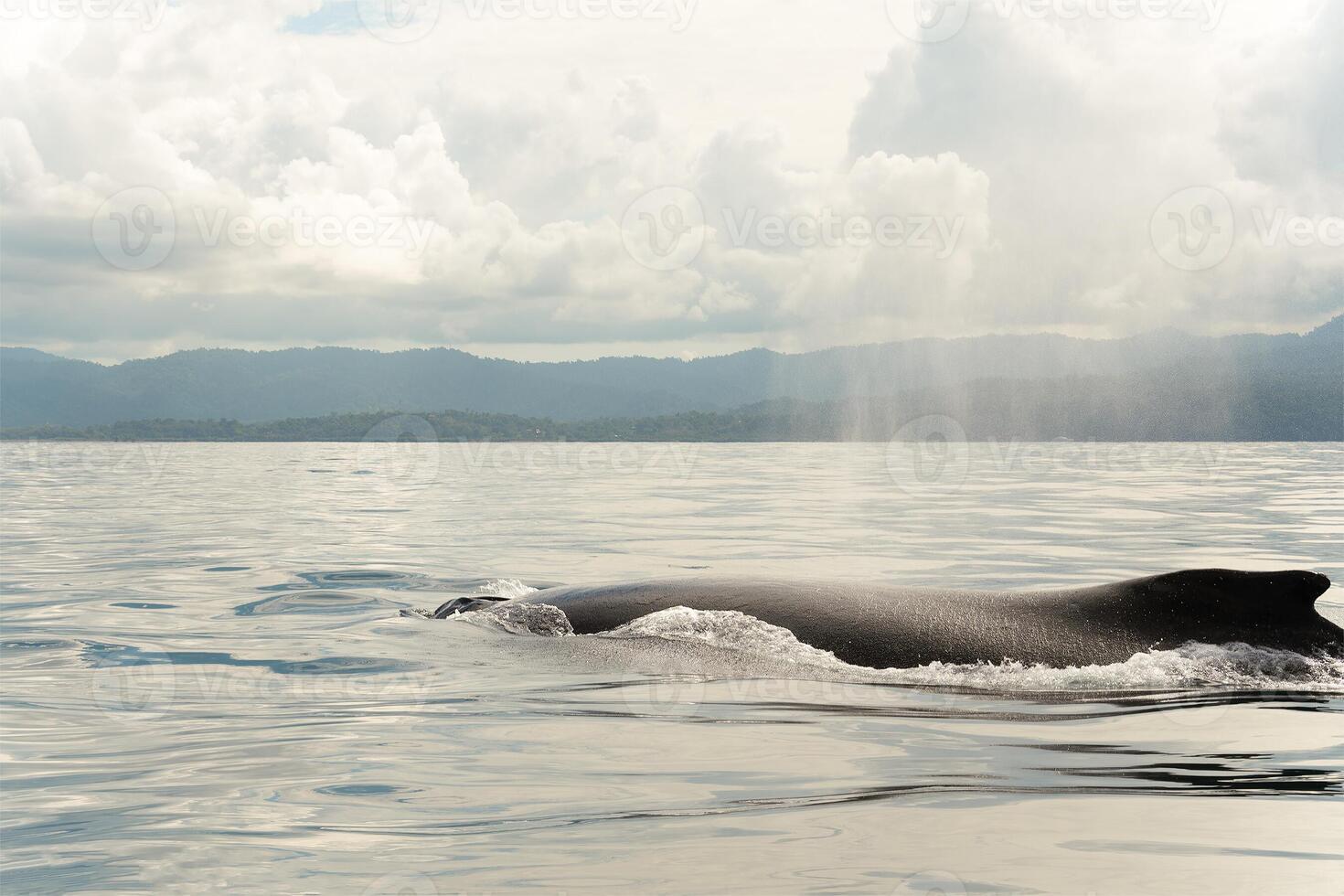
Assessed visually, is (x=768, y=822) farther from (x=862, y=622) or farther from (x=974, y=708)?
(x=862, y=622)

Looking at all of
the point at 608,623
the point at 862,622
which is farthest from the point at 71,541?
the point at 862,622

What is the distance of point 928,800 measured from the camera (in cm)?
666

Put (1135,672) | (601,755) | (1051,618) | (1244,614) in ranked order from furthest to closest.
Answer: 1. (1051,618)
2. (1244,614)
3. (1135,672)
4. (601,755)

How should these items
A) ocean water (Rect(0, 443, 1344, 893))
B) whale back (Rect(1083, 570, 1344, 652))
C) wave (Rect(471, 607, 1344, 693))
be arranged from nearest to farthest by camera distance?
1. ocean water (Rect(0, 443, 1344, 893))
2. wave (Rect(471, 607, 1344, 693))
3. whale back (Rect(1083, 570, 1344, 652))

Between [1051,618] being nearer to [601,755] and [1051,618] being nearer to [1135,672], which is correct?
[1135,672]

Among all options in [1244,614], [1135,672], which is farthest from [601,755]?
[1244,614]

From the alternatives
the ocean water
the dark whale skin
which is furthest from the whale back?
the ocean water

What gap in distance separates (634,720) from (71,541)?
20.8 meters

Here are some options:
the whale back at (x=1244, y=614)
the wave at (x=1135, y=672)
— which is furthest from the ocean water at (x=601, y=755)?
the whale back at (x=1244, y=614)

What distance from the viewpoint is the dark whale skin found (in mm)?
10148

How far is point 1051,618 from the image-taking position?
10.8m

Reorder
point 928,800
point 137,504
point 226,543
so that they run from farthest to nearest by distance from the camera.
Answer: point 137,504, point 226,543, point 928,800

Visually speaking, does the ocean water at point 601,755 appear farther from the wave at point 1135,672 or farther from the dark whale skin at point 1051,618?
the dark whale skin at point 1051,618

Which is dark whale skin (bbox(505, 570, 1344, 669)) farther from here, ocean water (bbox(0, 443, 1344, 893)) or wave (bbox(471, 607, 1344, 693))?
ocean water (bbox(0, 443, 1344, 893))
